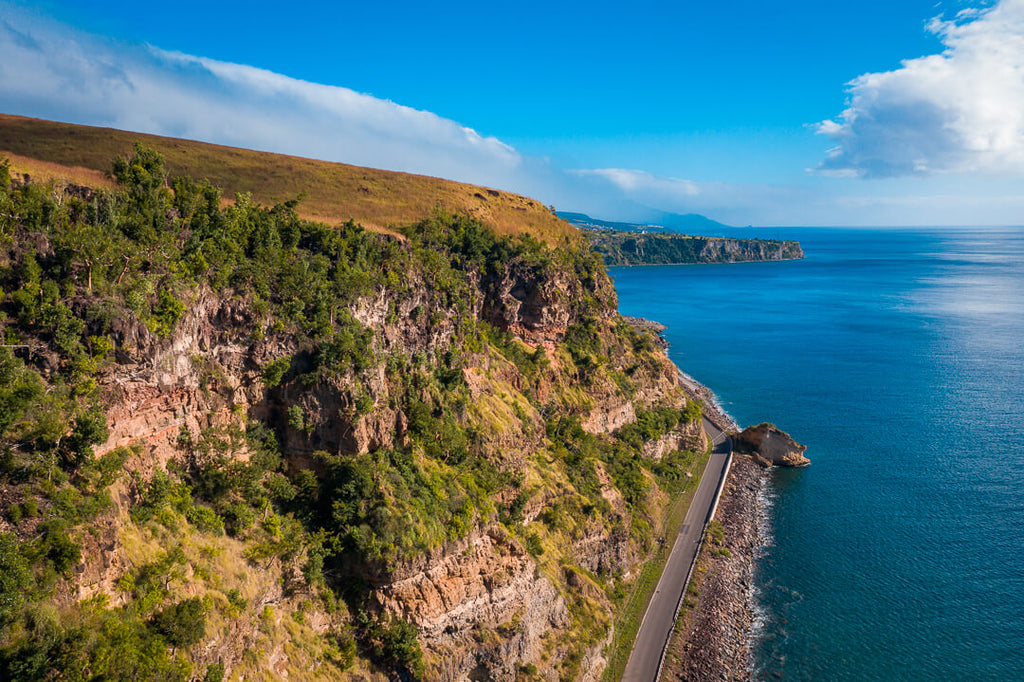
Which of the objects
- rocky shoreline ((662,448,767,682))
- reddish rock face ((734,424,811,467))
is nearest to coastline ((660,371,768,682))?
rocky shoreline ((662,448,767,682))

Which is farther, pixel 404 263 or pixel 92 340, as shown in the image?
pixel 404 263

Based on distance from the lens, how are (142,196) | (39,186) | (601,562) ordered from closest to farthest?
(39,186), (142,196), (601,562)

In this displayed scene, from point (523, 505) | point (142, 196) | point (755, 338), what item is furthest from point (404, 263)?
point (755, 338)

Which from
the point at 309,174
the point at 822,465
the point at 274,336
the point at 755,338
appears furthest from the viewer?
the point at 755,338

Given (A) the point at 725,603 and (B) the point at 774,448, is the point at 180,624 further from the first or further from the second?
(B) the point at 774,448

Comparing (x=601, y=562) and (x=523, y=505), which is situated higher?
(x=523, y=505)

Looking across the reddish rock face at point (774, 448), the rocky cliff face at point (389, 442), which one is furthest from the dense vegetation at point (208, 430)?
the reddish rock face at point (774, 448)

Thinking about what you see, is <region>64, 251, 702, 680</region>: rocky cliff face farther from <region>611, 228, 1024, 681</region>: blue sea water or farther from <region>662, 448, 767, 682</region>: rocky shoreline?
<region>611, 228, 1024, 681</region>: blue sea water

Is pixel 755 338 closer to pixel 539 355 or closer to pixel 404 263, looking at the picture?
pixel 539 355
